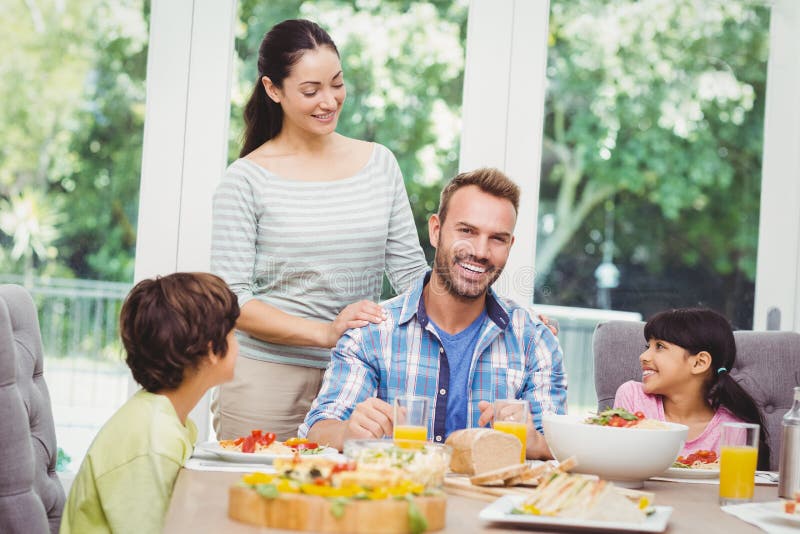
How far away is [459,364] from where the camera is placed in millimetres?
2277

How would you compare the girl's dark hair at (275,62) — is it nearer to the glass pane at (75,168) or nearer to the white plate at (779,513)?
the glass pane at (75,168)

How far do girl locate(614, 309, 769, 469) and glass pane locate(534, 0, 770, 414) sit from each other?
84 centimetres

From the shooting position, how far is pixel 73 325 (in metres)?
3.30

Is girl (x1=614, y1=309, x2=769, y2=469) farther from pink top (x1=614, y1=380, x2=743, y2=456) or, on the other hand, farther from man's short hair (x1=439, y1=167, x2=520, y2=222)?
man's short hair (x1=439, y1=167, x2=520, y2=222)

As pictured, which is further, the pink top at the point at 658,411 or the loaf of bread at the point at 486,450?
the pink top at the point at 658,411

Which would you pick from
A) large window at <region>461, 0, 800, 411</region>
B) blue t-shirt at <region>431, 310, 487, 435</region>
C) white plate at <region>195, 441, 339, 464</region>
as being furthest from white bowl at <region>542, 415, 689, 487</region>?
large window at <region>461, 0, 800, 411</region>

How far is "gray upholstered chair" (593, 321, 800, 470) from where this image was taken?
2.60 m

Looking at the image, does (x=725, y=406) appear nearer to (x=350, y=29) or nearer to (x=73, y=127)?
(x=350, y=29)

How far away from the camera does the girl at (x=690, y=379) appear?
101 inches

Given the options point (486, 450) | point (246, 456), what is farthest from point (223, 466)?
point (486, 450)

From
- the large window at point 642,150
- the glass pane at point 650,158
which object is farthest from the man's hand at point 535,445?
the glass pane at point 650,158

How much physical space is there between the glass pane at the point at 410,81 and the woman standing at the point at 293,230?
2.56ft

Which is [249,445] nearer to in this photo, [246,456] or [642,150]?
[246,456]

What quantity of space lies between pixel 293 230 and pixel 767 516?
141 centimetres
